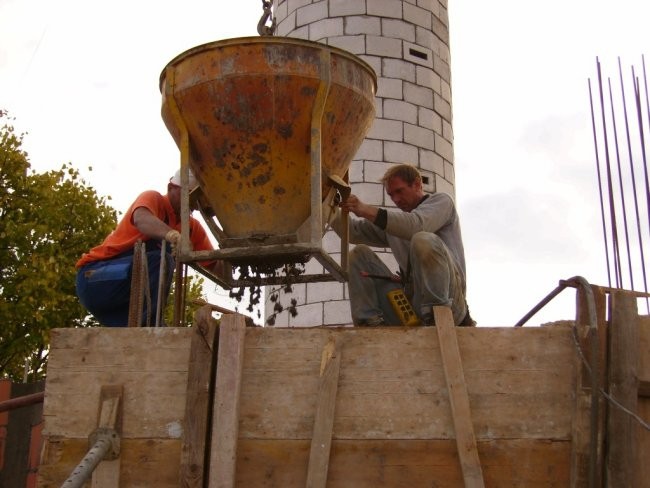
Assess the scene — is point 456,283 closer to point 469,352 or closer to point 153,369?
point 469,352

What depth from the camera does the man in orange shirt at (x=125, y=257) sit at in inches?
205

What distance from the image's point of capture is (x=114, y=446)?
3.44 meters

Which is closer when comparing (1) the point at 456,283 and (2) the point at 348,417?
(2) the point at 348,417

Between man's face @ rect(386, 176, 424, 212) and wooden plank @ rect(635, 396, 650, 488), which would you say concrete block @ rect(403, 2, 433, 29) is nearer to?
man's face @ rect(386, 176, 424, 212)

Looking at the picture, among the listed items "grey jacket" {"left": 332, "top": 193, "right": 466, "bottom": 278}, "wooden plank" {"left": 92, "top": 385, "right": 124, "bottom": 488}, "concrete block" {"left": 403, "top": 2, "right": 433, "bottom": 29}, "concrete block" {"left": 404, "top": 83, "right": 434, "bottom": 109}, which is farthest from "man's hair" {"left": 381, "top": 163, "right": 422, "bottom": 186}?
"concrete block" {"left": 403, "top": 2, "right": 433, "bottom": 29}

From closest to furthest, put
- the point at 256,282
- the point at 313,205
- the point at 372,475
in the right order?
the point at 372,475 → the point at 313,205 → the point at 256,282

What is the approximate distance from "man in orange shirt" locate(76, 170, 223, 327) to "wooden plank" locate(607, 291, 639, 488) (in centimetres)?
282

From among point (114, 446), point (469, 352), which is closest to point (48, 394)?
point (114, 446)

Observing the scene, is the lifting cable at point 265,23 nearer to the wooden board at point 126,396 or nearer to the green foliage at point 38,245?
the wooden board at point 126,396

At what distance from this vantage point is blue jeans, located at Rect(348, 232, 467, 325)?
4.52 metres

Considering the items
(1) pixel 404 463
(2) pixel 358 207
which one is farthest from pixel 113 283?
(1) pixel 404 463

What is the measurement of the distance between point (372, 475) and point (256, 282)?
64.4 inches

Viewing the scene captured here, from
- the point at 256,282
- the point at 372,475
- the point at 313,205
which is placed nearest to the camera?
the point at 372,475

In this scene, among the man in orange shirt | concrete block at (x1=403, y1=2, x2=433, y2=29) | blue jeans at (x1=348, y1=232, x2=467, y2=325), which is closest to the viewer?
blue jeans at (x1=348, y1=232, x2=467, y2=325)
